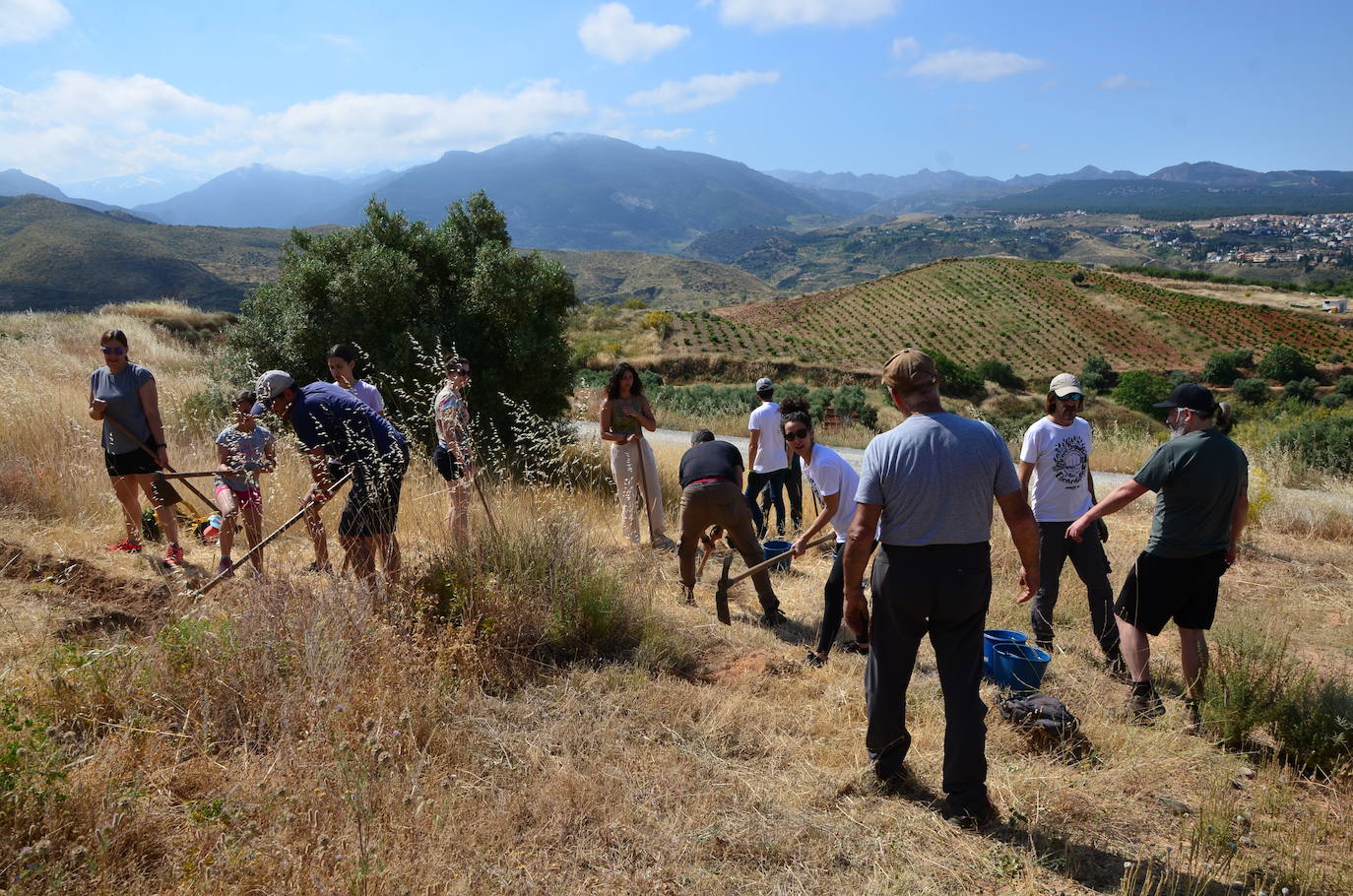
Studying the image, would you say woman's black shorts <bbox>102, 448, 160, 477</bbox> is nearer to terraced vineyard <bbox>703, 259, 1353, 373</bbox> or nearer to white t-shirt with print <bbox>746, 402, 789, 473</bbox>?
white t-shirt with print <bbox>746, 402, 789, 473</bbox>

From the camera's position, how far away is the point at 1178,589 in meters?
3.87

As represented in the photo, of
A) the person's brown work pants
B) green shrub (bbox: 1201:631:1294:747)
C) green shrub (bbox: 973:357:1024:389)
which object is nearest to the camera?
green shrub (bbox: 1201:631:1294:747)

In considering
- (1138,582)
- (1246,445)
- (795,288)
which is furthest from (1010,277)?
(795,288)

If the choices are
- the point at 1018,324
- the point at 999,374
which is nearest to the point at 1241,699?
the point at 999,374

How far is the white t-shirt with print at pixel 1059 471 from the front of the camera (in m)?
4.72

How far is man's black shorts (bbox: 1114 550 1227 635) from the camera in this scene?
3848 millimetres

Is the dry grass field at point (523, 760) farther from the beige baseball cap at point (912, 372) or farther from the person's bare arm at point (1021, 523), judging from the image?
the beige baseball cap at point (912, 372)

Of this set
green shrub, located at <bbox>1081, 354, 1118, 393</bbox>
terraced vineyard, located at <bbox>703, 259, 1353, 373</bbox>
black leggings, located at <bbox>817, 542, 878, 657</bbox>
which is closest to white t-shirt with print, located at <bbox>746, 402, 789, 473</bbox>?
black leggings, located at <bbox>817, 542, 878, 657</bbox>

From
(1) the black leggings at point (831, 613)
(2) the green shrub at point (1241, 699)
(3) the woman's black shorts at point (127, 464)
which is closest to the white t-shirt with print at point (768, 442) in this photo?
(1) the black leggings at point (831, 613)

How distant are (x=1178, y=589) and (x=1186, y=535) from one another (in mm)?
294

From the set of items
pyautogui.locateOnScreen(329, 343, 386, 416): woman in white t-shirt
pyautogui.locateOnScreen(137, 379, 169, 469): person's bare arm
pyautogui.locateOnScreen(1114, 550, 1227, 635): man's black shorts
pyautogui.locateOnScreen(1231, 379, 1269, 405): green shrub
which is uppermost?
pyautogui.locateOnScreen(329, 343, 386, 416): woman in white t-shirt

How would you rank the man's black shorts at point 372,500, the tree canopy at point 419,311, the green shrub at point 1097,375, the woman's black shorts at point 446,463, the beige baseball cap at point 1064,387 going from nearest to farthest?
the man's black shorts at point 372,500, the beige baseball cap at point 1064,387, the woman's black shorts at point 446,463, the tree canopy at point 419,311, the green shrub at point 1097,375

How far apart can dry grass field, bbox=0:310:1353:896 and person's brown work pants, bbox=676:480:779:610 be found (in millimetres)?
575

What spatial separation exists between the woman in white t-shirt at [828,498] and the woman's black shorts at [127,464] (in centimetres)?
447
